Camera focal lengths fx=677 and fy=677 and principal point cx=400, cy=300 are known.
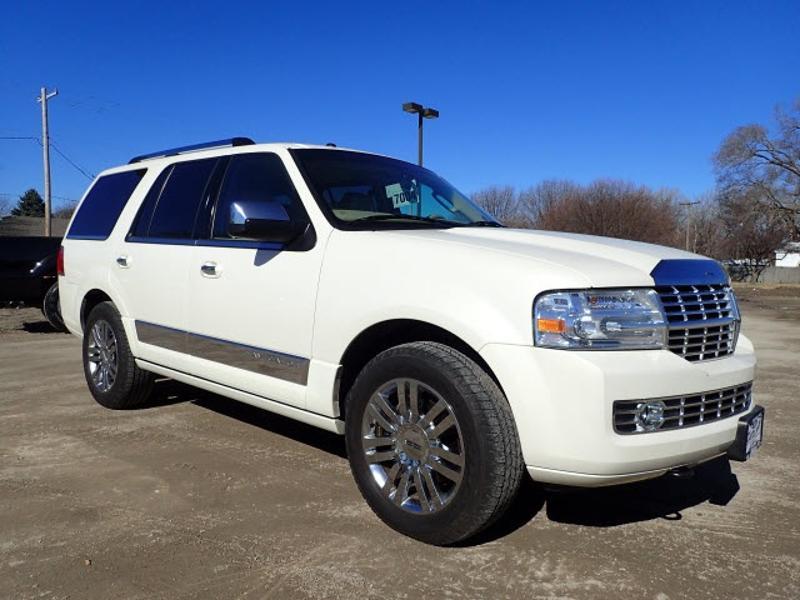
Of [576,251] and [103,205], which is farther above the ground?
[103,205]

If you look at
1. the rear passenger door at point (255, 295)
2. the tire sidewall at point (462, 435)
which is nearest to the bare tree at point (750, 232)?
the rear passenger door at point (255, 295)

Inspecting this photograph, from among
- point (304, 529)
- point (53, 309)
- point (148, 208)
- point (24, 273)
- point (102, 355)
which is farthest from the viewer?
point (24, 273)

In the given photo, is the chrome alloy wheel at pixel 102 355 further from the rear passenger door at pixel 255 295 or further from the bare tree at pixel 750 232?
the bare tree at pixel 750 232

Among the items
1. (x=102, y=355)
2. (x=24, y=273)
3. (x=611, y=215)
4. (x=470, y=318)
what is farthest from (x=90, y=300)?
(x=611, y=215)

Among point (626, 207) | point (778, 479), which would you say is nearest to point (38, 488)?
point (778, 479)

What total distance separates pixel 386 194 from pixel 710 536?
254 cm

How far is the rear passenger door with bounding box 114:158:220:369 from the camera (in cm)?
442

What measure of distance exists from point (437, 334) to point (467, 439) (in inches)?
21.9

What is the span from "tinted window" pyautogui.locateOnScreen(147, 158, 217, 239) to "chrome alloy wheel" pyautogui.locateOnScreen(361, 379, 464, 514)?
2013 millimetres

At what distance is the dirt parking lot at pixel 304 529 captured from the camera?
108 inches

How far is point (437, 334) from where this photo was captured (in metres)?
3.15

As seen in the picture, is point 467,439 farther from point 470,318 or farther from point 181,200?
point 181,200

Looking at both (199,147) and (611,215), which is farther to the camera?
(611,215)

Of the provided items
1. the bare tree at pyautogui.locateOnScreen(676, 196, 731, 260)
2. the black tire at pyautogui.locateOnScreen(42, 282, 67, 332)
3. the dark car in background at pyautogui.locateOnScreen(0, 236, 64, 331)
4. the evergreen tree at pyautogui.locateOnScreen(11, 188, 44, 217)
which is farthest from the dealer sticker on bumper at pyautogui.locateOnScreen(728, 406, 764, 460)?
the evergreen tree at pyautogui.locateOnScreen(11, 188, 44, 217)
